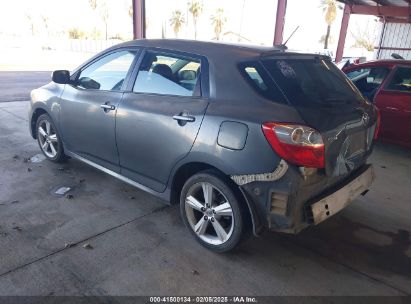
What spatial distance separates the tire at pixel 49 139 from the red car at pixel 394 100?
191 inches

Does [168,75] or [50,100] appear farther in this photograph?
[50,100]

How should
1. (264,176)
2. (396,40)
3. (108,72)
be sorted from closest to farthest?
(264,176)
(108,72)
(396,40)

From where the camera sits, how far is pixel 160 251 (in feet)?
9.70

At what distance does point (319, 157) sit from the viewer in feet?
7.95

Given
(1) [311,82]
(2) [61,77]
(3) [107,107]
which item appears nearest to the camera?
(1) [311,82]

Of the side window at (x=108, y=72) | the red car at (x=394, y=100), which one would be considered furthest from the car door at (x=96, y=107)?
the red car at (x=394, y=100)

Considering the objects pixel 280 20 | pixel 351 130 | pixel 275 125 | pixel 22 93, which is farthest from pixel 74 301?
pixel 280 20

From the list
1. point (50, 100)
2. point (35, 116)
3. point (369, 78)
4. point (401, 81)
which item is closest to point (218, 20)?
point (369, 78)

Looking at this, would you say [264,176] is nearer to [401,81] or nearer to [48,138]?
[48,138]

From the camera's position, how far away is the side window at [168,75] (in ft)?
9.77

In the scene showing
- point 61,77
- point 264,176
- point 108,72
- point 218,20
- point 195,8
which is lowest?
point 264,176

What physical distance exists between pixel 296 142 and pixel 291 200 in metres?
0.40

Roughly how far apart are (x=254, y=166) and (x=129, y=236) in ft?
4.54

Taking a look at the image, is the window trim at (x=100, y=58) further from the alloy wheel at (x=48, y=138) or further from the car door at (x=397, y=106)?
the car door at (x=397, y=106)
